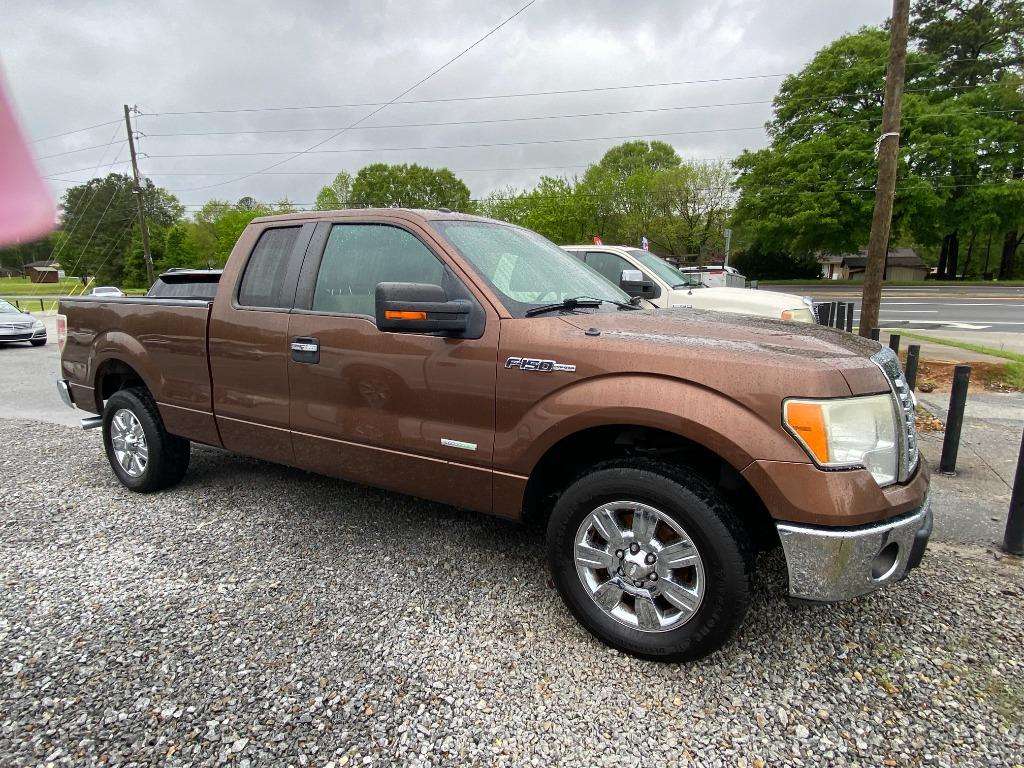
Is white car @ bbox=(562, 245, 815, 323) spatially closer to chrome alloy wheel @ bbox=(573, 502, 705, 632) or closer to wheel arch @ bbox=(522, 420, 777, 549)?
wheel arch @ bbox=(522, 420, 777, 549)

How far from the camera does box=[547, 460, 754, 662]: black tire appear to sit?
2248mm

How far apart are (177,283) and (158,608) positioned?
296 centimetres

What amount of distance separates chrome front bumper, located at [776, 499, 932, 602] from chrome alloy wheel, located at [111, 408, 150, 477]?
13.5ft

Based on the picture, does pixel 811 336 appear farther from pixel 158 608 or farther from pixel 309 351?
pixel 158 608

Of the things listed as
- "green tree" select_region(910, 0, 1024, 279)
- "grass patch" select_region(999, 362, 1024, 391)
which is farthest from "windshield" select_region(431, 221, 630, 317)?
"green tree" select_region(910, 0, 1024, 279)

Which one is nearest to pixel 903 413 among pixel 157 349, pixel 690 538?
pixel 690 538

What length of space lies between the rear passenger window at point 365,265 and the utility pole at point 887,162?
7038mm

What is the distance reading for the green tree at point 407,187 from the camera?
61219 millimetres

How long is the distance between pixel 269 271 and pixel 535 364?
1.96 meters

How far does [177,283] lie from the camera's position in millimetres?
4914

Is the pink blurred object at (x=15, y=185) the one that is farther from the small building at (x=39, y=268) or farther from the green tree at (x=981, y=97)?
the green tree at (x=981, y=97)

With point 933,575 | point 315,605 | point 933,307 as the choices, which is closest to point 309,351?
point 315,605

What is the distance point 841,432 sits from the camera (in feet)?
6.91

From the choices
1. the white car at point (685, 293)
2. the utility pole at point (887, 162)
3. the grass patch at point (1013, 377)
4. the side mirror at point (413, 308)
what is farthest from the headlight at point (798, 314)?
the side mirror at point (413, 308)
